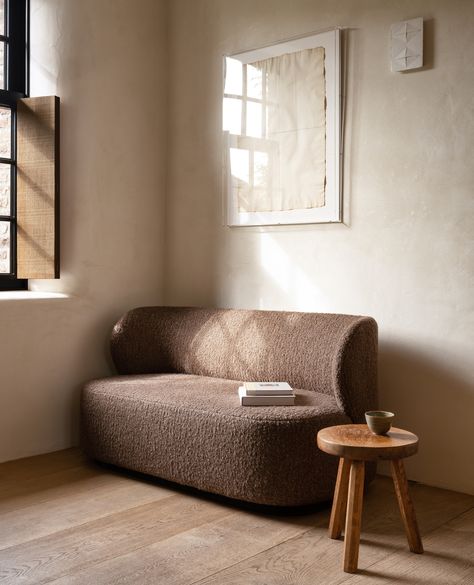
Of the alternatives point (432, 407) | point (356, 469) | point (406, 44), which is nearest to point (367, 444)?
point (356, 469)

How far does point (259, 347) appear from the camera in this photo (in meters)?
3.44

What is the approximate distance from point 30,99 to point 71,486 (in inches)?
77.6

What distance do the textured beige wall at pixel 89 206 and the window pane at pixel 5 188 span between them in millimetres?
284

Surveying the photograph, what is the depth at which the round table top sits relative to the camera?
2.31 m

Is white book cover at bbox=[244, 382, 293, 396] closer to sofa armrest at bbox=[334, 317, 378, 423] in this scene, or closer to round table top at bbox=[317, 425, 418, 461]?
sofa armrest at bbox=[334, 317, 378, 423]

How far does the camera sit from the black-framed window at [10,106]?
372cm

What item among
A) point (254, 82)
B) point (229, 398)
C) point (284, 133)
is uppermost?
point (254, 82)

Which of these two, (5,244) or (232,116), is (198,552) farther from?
(232,116)

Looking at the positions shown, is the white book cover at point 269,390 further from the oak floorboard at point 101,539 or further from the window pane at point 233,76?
the window pane at point 233,76

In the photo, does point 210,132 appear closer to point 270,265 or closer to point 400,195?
point 270,265

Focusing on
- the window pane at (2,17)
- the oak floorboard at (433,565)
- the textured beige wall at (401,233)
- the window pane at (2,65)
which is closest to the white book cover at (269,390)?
the textured beige wall at (401,233)

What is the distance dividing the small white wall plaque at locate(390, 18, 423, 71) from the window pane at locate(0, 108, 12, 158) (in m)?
1.98

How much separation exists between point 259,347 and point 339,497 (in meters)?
1.05

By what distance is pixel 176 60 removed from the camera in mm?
4242
